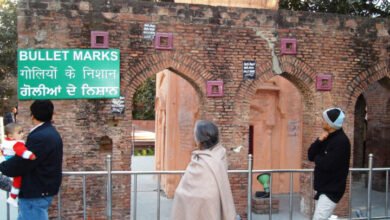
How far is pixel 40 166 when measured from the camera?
4.50m

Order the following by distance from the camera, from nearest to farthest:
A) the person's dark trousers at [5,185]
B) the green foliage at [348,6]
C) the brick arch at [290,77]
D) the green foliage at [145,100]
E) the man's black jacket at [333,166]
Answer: the man's black jacket at [333,166]
the person's dark trousers at [5,185]
the brick arch at [290,77]
the green foliage at [348,6]
the green foliage at [145,100]

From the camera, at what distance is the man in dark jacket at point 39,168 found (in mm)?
4434

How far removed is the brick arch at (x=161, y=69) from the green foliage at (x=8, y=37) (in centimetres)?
1493

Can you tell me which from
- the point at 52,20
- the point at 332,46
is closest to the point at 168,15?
the point at 52,20

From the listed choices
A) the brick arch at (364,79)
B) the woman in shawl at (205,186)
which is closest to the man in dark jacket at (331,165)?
the woman in shawl at (205,186)

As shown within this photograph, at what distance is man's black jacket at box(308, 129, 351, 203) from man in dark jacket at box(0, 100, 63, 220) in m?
2.83

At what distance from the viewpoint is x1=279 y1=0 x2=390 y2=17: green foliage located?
54.3ft

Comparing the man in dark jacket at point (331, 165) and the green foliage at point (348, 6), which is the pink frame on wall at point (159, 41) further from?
the green foliage at point (348, 6)

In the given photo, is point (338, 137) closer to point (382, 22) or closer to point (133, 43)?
point (133, 43)

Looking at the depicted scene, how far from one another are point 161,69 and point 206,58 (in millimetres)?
1018

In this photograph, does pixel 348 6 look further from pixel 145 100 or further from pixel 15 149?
pixel 145 100

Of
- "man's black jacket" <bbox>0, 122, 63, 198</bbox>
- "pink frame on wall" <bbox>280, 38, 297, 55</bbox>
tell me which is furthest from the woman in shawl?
"pink frame on wall" <bbox>280, 38, 297, 55</bbox>

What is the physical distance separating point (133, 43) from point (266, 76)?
3093 mm

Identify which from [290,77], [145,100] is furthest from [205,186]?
[145,100]
